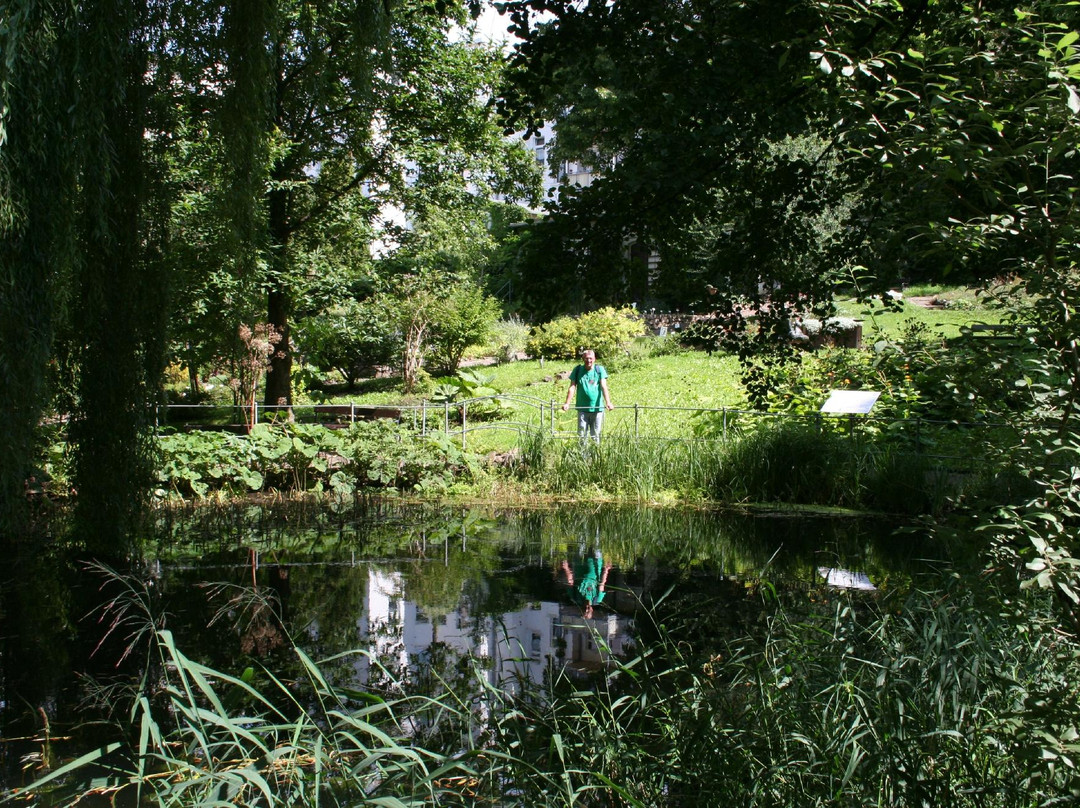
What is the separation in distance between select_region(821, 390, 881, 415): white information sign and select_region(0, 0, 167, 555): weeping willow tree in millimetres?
6810

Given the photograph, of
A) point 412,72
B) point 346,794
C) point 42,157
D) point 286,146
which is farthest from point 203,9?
point 412,72

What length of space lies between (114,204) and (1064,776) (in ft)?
17.3

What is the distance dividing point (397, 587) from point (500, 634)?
4.30 feet

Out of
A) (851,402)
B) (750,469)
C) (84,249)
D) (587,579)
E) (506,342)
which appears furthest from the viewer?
(506,342)

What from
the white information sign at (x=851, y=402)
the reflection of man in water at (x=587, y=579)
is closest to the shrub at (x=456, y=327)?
the white information sign at (x=851, y=402)

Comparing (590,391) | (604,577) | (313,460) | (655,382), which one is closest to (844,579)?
(604,577)

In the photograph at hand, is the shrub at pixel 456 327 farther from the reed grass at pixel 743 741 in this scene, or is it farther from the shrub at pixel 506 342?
the reed grass at pixel 743 741

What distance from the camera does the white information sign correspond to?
31.4 ft

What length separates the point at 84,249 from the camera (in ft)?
16.6

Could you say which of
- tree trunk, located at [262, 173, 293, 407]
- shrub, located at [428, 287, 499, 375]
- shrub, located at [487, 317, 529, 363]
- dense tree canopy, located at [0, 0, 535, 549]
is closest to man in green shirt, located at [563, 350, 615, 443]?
dense tree canopy, located at [0, 0, 535, 549]

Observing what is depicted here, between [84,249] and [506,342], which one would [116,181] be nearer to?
[84,249]

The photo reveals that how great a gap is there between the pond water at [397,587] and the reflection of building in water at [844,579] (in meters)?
0.02

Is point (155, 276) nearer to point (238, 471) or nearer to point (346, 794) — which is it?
point (346, 794)

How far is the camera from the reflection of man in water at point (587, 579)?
636cm
